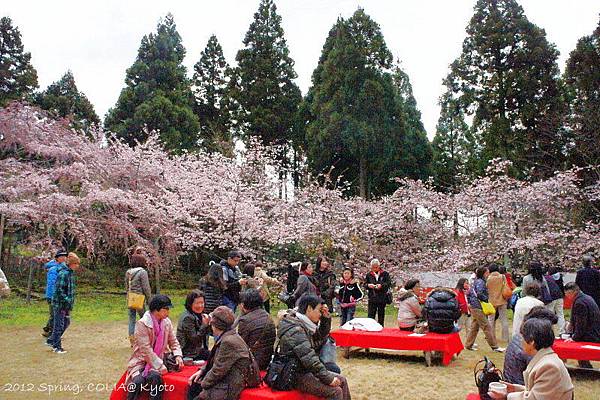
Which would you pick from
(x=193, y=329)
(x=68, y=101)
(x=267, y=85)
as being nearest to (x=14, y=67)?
(x=68, y=101)

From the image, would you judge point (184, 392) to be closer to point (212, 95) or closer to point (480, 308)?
point (480, 308)

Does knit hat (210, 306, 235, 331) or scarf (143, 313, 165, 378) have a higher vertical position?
knit hat (210, 306, 235, 331)

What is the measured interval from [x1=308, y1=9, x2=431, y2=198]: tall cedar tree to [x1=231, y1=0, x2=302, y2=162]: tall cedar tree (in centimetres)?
201

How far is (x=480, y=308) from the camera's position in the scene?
799 centimetres

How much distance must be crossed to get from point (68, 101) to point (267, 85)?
33.1 ft

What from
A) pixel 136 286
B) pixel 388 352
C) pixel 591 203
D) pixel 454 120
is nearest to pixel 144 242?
pixel 136 286

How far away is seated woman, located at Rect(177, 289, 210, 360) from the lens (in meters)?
5.28

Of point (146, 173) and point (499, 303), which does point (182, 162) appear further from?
point (499, 303)

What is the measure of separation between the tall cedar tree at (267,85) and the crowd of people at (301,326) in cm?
1607

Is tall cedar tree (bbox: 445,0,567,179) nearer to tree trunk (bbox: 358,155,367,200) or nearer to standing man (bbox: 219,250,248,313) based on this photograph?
tree trunk (bbox: 358,155,367,200)

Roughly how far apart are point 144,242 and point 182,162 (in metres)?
4.29

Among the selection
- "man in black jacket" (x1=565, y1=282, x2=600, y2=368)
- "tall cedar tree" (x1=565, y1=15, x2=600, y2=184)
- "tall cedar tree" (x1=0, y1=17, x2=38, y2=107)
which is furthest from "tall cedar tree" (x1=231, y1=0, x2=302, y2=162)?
"man in black jacket" (x1=565, y1=282, x2=600, y2=368)

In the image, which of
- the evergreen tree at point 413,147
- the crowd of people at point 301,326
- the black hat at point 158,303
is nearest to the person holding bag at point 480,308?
the crowd of people at point 301,326

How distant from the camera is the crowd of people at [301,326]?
3.91 m
